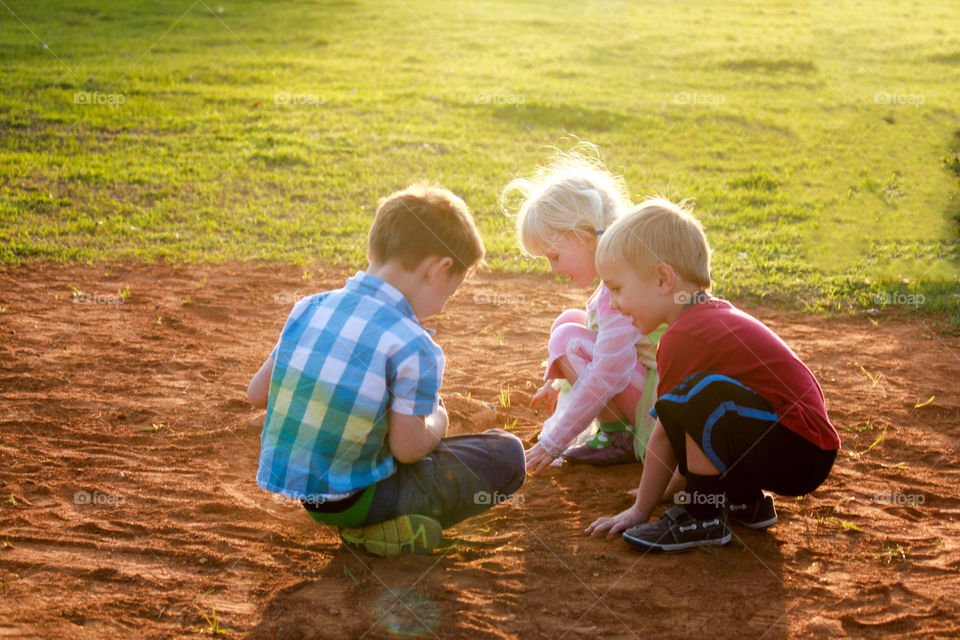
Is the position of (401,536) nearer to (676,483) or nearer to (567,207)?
(676,483)

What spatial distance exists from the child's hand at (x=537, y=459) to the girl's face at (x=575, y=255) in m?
0.80

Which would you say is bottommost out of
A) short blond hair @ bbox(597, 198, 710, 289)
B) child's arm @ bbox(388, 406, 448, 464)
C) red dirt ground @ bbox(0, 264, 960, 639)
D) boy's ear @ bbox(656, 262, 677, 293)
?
red dirt ground @ bbox(0, 264, 960, 639)

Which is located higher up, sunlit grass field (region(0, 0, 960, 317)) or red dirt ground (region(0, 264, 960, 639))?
sunlit grass field (region(0, 0, 960, 317))

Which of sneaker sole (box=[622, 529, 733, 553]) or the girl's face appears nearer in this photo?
sneaker sole (box=[622, 529, 733, 553])

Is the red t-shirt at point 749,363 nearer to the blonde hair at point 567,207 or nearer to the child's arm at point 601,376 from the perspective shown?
the child's arm at point 601,376

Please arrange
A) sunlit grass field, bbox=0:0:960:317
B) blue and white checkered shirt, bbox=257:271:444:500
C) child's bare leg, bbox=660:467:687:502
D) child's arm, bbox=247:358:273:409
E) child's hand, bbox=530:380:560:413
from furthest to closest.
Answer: sunlit grass field, bbox=0:0:960:317 → child's hand, bbox=530:380:560:413 → child's bare leg, bbox=660:467:687:502 → child's arm, bbox=247:358:273:409 → blue and white checkered shirt, bbox=257:271:444:500

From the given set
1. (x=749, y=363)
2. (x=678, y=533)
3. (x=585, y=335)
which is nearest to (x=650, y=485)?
(x=678, y=533)

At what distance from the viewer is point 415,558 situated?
3227 mm

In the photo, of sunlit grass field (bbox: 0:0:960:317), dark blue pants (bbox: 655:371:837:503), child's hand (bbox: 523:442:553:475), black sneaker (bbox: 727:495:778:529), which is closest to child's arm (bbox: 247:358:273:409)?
child's hand (bbox: 523:442:553:475)

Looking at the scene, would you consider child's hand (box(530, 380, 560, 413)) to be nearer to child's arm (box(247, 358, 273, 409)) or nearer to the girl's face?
the girl's face

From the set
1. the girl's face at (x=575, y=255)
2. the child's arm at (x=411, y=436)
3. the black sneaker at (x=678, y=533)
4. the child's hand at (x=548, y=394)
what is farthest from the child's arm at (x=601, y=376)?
the child's arm at (x=411, y=436)

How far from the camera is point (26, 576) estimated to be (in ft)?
10.1

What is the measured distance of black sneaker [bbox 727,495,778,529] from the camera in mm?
3400

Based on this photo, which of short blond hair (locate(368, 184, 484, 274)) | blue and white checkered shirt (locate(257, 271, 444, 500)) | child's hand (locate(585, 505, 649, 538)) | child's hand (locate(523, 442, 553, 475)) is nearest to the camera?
blue and white checkered shirt (locate(257, 271, 444, 500))
